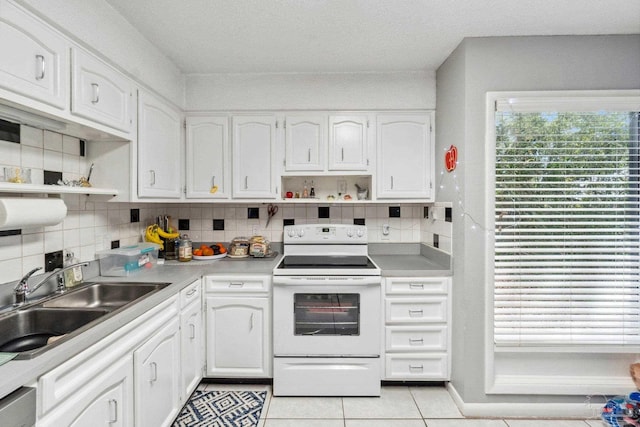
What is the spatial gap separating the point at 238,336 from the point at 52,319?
1.06 metres

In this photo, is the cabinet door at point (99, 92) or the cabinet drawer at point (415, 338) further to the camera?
the cabinet drawer at point (415, 338)

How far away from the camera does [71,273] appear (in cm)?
173

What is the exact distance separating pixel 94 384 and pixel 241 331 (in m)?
1.08

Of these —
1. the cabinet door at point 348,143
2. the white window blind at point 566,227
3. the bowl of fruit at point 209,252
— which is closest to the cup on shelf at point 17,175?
the bowl of fruit at point 209,252

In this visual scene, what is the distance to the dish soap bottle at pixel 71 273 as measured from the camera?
170 cm

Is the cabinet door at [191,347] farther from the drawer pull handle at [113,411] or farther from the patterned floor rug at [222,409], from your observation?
the drawer pull handle at [113,411]

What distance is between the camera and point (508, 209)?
2.00 metres

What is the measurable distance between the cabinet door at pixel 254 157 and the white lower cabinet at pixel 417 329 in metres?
1.19

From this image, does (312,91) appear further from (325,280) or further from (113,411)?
(113,411)

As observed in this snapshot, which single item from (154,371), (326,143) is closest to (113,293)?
(154,371)

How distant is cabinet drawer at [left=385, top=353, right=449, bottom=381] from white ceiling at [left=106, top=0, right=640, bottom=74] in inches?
82.7

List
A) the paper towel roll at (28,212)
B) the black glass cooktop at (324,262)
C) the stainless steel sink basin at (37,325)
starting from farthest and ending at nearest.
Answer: the black glass cooktop at (324,262), the stainless steel sink basin at (37,325), the paper towel roll at (28,212)

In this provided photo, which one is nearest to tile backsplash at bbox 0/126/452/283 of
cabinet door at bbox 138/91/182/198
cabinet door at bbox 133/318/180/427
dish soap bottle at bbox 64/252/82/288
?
dish soap bottle at bbox 64/252/82/288

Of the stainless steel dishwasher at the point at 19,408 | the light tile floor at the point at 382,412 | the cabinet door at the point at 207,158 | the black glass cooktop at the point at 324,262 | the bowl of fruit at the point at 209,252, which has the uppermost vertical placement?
the cabinet door at the point at 207,158
